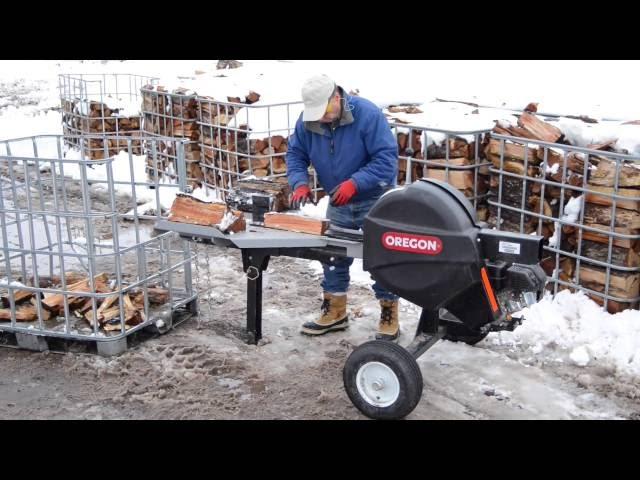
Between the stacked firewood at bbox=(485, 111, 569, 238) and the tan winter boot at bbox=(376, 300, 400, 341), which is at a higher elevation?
the stacked firewood at bbox=(485, 111, 569, 238)

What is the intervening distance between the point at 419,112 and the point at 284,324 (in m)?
3.12

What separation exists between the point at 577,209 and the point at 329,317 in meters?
2.08

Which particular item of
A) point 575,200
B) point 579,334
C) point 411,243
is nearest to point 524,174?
point 575,200

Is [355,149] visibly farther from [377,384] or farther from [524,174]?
[524,174]

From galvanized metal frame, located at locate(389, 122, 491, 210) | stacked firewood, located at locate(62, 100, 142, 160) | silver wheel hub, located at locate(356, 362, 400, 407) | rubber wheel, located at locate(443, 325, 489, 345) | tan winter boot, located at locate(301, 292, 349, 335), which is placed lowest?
tan winter boot, located at locate(301, 292, 349, 335)

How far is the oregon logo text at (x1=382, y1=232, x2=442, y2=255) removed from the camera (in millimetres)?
3668

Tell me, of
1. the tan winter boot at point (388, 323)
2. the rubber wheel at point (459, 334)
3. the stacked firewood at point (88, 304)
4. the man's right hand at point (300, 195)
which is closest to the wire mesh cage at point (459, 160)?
the man's right hand at point (300, 195)

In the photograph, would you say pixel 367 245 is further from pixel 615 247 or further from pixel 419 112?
pixel 419 112

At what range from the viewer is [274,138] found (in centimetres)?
834

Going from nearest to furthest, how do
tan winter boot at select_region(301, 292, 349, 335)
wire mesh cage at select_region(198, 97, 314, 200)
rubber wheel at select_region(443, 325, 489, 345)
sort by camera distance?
rubber wheel at select_region(443, 325, 489, 345)
tan winter boot at select_region(301, 292, 349, 335)
wire mesh cage at select_region(198, 97, 314, 200)

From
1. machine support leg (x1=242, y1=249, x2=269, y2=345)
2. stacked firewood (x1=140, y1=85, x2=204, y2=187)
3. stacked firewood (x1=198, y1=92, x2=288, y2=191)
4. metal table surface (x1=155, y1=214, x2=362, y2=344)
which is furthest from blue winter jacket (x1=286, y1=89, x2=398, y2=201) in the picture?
stacked firewood (x1=140, y1=85, x2=204, y2=187)

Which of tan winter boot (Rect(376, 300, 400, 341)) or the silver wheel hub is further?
tan winter boot (Rect(376, 300, 400, 341))

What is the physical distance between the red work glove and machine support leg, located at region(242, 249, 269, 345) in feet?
1.95

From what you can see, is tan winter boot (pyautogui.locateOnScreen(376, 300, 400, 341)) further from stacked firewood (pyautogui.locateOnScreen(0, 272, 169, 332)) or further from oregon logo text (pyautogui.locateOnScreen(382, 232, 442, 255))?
stacked firewood (pyautogui.locateOnScreen(0, 272, 169, 332))
